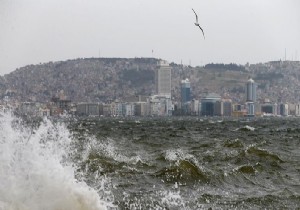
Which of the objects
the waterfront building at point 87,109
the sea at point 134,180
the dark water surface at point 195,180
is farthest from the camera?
the waterfront building at point 87,109

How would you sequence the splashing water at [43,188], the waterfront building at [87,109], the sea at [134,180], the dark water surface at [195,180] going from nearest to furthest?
the splashing water at [43,188] → the sea at [134,180] → the dark water surface at [195,180] → the waterfront building at [87,109]

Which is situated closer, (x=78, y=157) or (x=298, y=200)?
(x=298, y=200)

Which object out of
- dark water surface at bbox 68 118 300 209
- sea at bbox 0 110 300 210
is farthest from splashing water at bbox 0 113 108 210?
dark water surface at bbox 68 118 300 209

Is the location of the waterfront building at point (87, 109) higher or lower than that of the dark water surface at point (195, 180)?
lower

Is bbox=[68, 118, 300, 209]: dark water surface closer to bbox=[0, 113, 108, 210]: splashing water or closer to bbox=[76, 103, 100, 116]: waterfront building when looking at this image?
bbox=[0, 113, 108, 210]: splashing water

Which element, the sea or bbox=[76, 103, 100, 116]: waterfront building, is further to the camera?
bbox=[76, 103, 100, 116]: waterfront building

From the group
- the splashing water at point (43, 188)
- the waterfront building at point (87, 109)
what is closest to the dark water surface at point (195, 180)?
the splashing water at point (43, 188)

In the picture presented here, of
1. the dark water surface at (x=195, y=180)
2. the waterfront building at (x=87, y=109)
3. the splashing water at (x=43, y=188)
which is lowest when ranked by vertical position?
the waterfront building at (x=87, y=109)

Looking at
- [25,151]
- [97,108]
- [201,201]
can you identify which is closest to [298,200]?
[201,201]

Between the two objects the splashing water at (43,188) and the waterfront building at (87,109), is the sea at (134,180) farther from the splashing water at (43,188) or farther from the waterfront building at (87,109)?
the waterfront building at (87,109)

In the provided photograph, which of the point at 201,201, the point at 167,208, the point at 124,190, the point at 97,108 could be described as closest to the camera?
the point at 167,208

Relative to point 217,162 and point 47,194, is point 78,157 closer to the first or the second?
point 217,162
